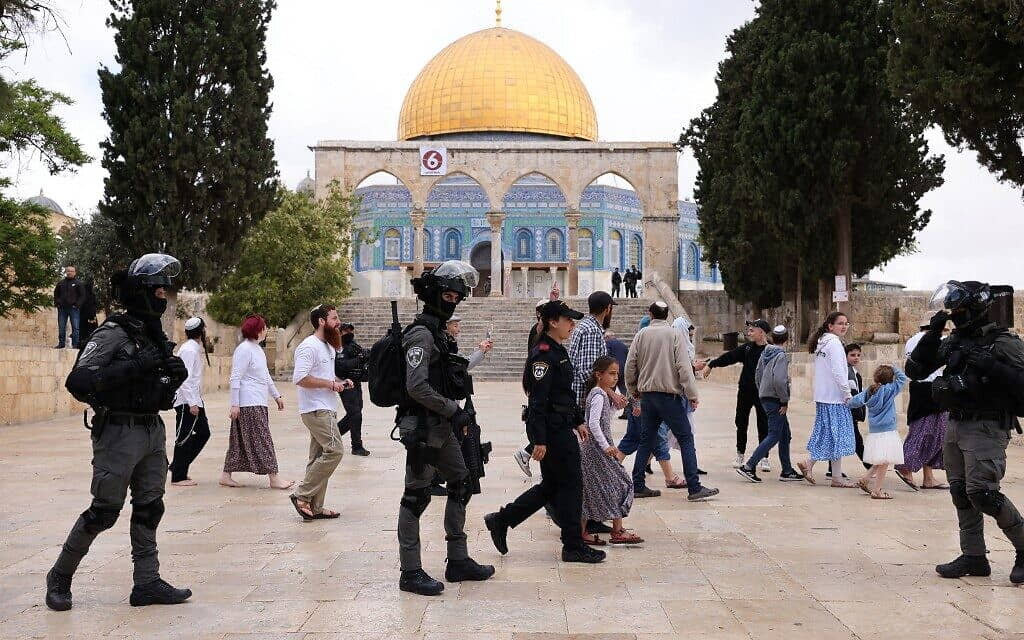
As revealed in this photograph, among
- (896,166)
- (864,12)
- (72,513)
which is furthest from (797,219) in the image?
(72,513)

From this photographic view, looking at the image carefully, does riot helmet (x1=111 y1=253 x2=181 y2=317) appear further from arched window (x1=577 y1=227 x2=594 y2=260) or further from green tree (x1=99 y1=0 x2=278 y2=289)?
arched window (x1=577 y1=227 x2=594 y2=260)

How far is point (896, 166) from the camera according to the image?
67.2 ft

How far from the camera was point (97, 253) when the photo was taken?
23641 millimetres

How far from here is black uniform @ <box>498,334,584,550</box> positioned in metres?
5.38

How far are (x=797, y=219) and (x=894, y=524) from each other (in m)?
15.1

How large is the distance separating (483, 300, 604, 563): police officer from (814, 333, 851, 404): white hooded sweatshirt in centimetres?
328

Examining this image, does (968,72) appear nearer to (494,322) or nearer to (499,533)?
(499,533)

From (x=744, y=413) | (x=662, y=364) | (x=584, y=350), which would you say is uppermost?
(x=584, y=350)

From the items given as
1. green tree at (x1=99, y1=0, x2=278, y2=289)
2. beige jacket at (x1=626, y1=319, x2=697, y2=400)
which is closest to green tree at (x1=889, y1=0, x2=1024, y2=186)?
beige jacket at (x1=626, y1=319, x2=697, y2=400)

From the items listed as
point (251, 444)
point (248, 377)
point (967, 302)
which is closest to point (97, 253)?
point (248, 377)

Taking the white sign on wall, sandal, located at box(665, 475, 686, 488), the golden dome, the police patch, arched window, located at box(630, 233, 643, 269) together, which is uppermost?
the golden dome

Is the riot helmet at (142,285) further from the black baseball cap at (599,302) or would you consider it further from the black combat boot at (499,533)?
the black baseball cap at (599,302)

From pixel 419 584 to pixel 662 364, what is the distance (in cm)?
323

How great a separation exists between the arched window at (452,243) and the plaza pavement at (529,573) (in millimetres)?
38772
